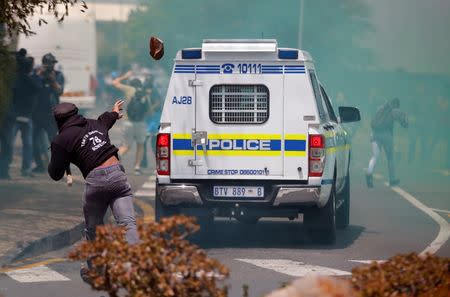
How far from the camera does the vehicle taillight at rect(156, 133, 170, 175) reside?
13820 millimetres

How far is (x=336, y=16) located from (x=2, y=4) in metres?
39.1

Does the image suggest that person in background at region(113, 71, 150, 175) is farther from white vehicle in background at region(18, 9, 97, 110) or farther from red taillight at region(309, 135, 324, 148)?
white vehicle in background at region(18, 9, 97, 110)

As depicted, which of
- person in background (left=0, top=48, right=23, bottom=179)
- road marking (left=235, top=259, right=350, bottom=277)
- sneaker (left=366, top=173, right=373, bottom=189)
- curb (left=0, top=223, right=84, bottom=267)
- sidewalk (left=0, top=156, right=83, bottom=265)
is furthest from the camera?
sneaker (left=366, top=173, right=373, bottom=189)

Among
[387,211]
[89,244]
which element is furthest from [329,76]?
[89,244]

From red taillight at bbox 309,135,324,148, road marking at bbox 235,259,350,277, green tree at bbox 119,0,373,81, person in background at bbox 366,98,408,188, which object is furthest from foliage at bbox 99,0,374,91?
road marking at bbox 235,259,350,277

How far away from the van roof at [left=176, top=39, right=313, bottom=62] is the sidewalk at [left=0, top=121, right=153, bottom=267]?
238 cm

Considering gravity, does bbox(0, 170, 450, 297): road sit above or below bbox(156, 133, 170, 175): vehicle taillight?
below

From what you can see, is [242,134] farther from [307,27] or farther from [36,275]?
[307,27]

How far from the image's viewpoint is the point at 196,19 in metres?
55.7

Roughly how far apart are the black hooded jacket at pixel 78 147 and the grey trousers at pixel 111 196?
0.09m

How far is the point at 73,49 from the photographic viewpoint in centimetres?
4091

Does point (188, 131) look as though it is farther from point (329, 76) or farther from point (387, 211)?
point (329, 76)

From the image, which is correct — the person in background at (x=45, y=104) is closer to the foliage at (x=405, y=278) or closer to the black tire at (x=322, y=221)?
the black tire at (x=322, y=221)

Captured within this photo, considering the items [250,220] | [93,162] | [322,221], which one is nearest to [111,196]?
[93,162]
